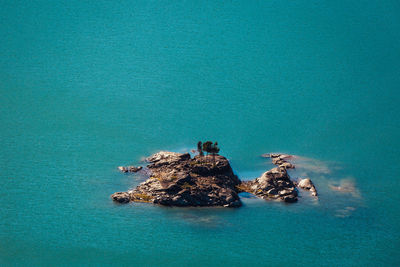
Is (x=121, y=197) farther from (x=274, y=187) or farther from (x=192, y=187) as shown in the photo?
(x=274, y=187)

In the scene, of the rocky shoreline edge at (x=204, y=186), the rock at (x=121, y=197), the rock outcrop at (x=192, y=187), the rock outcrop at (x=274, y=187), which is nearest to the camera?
the rock outcrop at (x=192, y=187)

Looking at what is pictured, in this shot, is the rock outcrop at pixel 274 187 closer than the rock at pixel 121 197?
No

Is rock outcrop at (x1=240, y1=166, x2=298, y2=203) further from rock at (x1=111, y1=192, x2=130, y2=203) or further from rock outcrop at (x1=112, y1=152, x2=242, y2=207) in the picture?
rock at (x1=111, y1=192, x2=130, y2=203)

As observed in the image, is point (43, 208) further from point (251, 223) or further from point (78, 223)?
point (251, 223)

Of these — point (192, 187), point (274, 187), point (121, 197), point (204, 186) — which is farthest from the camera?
point (274, 187)

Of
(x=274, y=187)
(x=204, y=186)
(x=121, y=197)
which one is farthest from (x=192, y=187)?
(x=274, y=187)

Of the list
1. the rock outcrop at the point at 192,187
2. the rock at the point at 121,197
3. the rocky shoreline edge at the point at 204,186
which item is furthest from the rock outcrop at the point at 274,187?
the rock at the point at 121,197

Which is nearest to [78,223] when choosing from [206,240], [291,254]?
[206,240]

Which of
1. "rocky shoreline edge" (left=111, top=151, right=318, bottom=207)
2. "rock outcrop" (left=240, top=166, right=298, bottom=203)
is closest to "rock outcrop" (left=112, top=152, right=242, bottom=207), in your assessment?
"rocky shoreline edge" (left=111, top=151, right=318, bottom=207)

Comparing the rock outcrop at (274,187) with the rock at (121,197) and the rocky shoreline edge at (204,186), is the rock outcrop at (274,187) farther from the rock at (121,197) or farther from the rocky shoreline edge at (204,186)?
the rock at (121,197)
